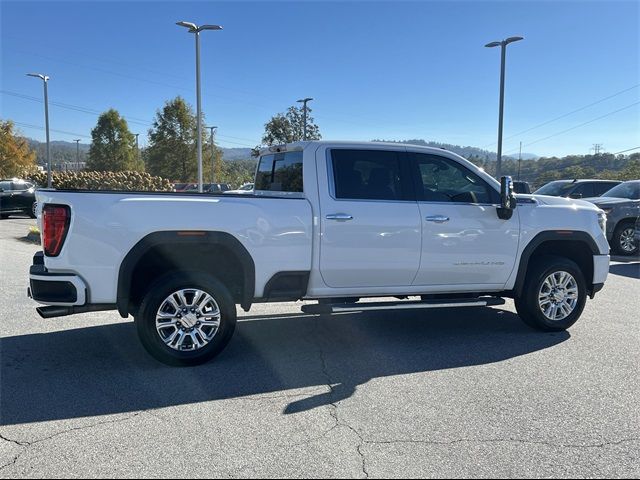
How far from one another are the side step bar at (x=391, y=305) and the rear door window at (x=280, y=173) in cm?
118

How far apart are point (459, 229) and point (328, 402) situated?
Result: 2427 mm

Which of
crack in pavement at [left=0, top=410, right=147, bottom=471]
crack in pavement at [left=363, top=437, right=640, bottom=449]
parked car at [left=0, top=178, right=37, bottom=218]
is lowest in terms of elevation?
crack in pavement at [left=363, top=437, right=640, bottom=449]

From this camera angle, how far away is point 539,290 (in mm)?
5922

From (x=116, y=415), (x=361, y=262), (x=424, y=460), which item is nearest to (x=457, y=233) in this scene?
(x=361, y=262)

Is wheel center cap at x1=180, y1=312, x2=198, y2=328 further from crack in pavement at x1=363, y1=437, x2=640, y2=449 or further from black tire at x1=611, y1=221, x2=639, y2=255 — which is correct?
black tire at x1=611, y1=221, x2=639, y2=255

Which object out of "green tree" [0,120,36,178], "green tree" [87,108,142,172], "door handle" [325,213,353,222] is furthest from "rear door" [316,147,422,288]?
"green tree" [87,108,142,172]

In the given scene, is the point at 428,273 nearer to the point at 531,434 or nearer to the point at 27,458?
the point at 531,434

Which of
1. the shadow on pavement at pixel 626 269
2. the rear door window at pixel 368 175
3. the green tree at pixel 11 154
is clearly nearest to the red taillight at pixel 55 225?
the rear door window at pixel 368 175

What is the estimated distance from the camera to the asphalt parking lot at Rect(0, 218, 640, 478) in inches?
126

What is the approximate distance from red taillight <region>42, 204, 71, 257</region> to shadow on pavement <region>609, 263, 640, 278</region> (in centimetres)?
992

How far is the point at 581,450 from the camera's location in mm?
3385

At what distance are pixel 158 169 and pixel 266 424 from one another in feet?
146

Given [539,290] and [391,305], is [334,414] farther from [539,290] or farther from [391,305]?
[539,290]

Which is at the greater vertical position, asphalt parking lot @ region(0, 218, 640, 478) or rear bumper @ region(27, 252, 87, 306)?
rear bumper @ region(27, 252, 87, 306)
